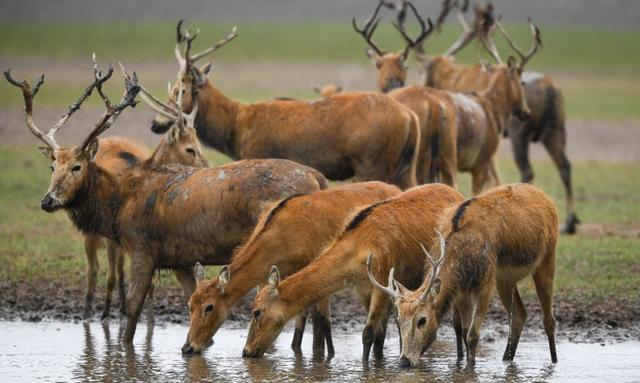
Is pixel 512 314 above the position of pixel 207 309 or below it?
below

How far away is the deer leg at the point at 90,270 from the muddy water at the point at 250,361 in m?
0.74

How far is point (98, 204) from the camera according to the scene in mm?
12398

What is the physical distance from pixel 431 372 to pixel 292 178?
239 cm

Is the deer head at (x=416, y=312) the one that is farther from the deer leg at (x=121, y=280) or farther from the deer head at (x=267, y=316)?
the deer leg at (x=121, y=280)

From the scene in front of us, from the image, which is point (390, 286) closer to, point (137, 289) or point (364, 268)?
point (364, 268)

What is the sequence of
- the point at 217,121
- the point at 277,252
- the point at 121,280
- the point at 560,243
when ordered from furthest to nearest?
the point at 560,243, the point at 217,121, the point at 121,280, the point at 277,252

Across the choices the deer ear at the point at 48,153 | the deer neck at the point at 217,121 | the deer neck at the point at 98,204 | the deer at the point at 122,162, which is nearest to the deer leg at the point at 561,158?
the deer neck at the point at 217,121

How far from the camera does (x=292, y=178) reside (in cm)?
1198

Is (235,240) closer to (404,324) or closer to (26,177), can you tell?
(404,324)

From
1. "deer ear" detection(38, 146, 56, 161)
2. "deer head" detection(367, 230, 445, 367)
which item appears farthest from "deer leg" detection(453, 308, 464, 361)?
"deer ear" detection(38, 146, 56, 161)

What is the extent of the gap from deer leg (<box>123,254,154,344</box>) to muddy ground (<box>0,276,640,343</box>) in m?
1.12

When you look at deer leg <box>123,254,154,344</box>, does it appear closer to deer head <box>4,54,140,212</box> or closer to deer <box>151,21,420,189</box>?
deer head <box>4,54,140,212</box>

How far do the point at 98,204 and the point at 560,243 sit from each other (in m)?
7.30

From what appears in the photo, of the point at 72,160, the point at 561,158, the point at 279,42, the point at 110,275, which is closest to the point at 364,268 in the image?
the point at 72,160
